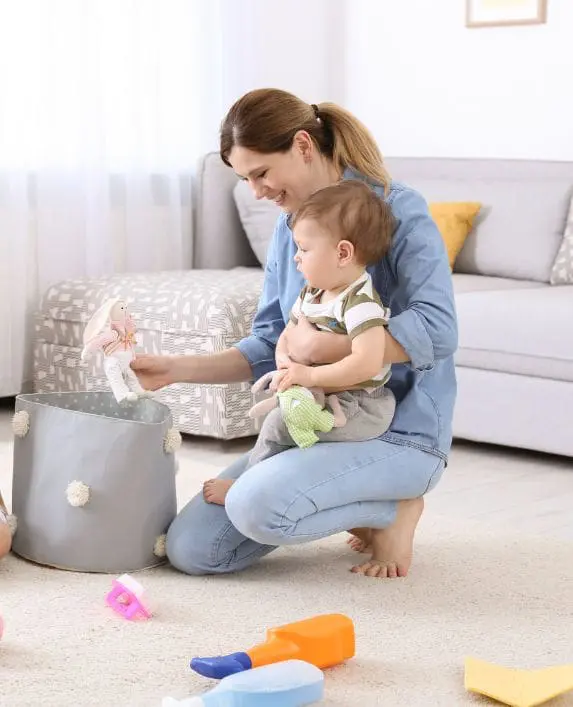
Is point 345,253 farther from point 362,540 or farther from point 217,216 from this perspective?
point 217,216

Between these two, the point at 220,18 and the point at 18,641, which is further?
the point at 220,18

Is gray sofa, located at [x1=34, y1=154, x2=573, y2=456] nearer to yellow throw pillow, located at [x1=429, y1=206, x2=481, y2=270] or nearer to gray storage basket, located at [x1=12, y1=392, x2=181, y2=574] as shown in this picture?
yellow throw pillow, located at [x1=429, y1=206, x2=481, y2=270]

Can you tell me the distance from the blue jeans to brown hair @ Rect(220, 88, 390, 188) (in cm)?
49

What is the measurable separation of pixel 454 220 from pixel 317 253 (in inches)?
74.0

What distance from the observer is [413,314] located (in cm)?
207

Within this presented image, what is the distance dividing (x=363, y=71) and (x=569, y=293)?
1.75 meters

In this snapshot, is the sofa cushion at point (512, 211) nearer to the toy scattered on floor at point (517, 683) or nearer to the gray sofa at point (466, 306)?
the gray sofa at point (466, 306)

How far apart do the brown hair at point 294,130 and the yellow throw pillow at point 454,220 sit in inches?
65.7

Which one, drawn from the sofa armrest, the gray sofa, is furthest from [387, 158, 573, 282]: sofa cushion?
the sofa armrest

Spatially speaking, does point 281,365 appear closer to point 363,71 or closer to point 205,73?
point 205,73

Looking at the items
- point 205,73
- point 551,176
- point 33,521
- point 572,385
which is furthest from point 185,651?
point 205,73

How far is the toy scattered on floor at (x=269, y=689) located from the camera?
1587 millimetres

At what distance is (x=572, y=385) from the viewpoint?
10.3 feet

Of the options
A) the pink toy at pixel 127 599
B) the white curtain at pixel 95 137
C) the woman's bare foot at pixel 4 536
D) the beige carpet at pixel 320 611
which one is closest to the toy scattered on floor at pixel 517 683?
the beige carpet at pixel 320 611
